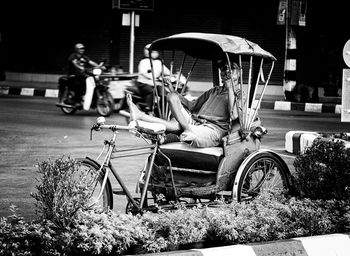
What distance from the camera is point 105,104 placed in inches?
667

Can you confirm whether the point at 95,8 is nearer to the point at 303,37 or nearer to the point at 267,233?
the point at 303,37

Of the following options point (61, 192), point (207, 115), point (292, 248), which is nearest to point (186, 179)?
point (207, 115)

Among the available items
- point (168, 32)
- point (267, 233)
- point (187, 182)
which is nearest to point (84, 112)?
point (168, 32)

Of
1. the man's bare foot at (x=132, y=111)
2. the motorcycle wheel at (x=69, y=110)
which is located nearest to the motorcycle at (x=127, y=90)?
the motorcycle wheel at (x=69, y=110)

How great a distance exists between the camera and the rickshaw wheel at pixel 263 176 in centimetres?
668

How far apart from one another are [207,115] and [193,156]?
2.21ft

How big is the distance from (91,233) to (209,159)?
214 centimetres

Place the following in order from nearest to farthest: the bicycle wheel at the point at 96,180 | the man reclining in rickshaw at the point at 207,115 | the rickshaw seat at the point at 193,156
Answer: the bicycle wheel at the point at 96,180 → the rickshaw seat at the point at 193,156 → the man reclining in rickshaw at the point at 207,115

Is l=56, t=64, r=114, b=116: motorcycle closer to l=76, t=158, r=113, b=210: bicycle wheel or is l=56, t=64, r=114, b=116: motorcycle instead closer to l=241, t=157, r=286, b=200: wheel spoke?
l=241, t=157, r=286, b=200: wheel spoke

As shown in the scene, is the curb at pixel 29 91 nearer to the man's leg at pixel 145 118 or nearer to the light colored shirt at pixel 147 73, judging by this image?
the light colored shirt at pixel 147 73

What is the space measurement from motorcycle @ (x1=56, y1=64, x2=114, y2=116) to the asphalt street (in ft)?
0.70

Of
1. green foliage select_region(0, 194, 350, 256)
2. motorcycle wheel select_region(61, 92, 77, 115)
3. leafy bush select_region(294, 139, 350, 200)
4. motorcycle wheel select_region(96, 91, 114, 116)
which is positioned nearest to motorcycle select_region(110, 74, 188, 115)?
motorcycle wheel select_region(96, 91, 114, 116)

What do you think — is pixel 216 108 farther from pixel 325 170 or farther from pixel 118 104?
pixel 118 104

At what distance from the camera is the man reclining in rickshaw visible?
7.02 metres
